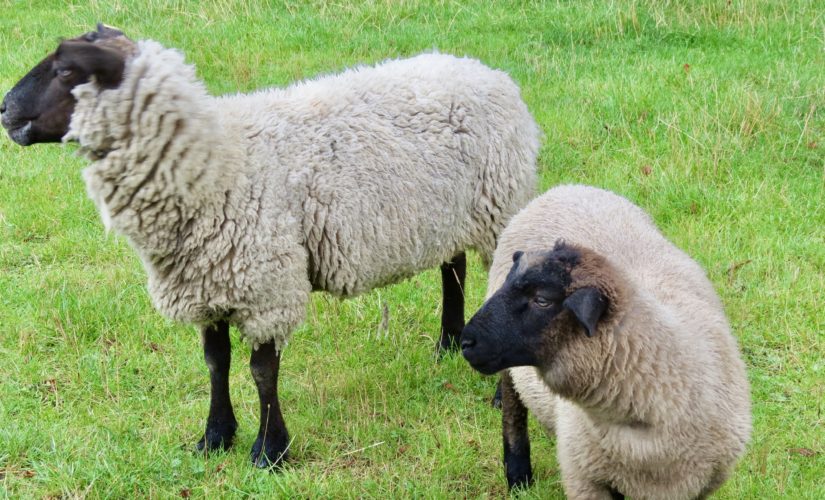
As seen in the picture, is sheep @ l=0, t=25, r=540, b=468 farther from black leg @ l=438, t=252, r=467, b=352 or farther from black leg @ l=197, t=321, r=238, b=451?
black leg @ l=438, t=252, r=467, b=352

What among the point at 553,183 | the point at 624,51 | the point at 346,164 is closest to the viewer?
the point at 346,164

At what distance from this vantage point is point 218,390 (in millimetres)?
4766

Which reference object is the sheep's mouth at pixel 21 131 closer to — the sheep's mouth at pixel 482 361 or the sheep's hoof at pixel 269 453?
the sheep's hoof at pixel 269 453

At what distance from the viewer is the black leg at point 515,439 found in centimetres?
446

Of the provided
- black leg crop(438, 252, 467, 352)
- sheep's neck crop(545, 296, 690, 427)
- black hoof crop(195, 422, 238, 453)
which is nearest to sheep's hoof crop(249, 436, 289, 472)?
black hoof crop(195, 422, 238, 453)

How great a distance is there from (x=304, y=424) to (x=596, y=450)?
184 centimetres

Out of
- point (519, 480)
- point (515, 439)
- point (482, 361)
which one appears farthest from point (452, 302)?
point (482, 361)

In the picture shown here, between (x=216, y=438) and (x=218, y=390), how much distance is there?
0.25m

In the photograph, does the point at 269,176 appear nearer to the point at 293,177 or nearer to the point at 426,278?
the point at 293,177

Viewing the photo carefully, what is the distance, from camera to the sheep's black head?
4148 millimetres

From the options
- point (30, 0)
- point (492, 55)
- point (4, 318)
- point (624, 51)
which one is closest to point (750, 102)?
point (624, 51)

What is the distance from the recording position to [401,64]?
536 centimetres

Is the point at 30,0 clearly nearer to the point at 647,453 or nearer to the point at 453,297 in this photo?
the point at 453,297

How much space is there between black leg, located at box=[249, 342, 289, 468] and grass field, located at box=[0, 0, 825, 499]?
11 centimetres
